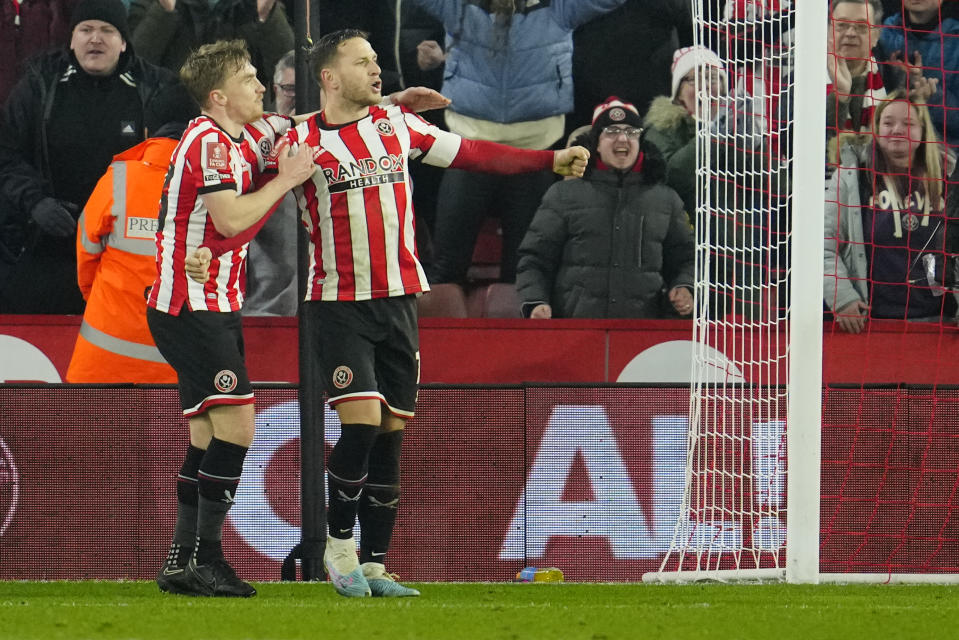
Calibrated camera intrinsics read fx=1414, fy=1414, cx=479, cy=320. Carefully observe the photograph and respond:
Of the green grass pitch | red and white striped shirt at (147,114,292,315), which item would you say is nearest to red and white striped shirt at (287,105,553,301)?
red and white striped shirt at (147,114,292,315)

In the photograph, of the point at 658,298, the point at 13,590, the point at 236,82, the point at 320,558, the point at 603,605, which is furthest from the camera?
the point at 658,298

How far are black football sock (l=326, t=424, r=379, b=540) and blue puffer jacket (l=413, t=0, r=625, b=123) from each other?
303cm

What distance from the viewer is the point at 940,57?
23.9ft

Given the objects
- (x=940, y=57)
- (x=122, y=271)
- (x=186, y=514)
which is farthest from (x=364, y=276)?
(x=940, y=57)

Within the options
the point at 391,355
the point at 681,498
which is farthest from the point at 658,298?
the point at 391,355

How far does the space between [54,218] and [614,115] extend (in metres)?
2.87

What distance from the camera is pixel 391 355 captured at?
4762mm

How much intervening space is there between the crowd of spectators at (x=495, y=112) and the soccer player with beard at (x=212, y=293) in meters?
2.34

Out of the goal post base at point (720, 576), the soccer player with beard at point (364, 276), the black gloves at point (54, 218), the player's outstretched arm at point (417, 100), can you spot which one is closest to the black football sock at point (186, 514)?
the soccer player with beard at point (364, 276)

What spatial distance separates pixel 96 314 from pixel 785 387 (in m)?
3.07

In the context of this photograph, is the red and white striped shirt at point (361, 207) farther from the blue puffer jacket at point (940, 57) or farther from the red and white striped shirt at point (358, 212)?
the blue puffer jacket at point (940, 57)

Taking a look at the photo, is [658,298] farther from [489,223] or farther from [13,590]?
[13,590]

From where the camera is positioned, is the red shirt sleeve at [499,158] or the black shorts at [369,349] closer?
the black shorts at [369,349]

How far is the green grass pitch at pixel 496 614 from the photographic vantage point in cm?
363
